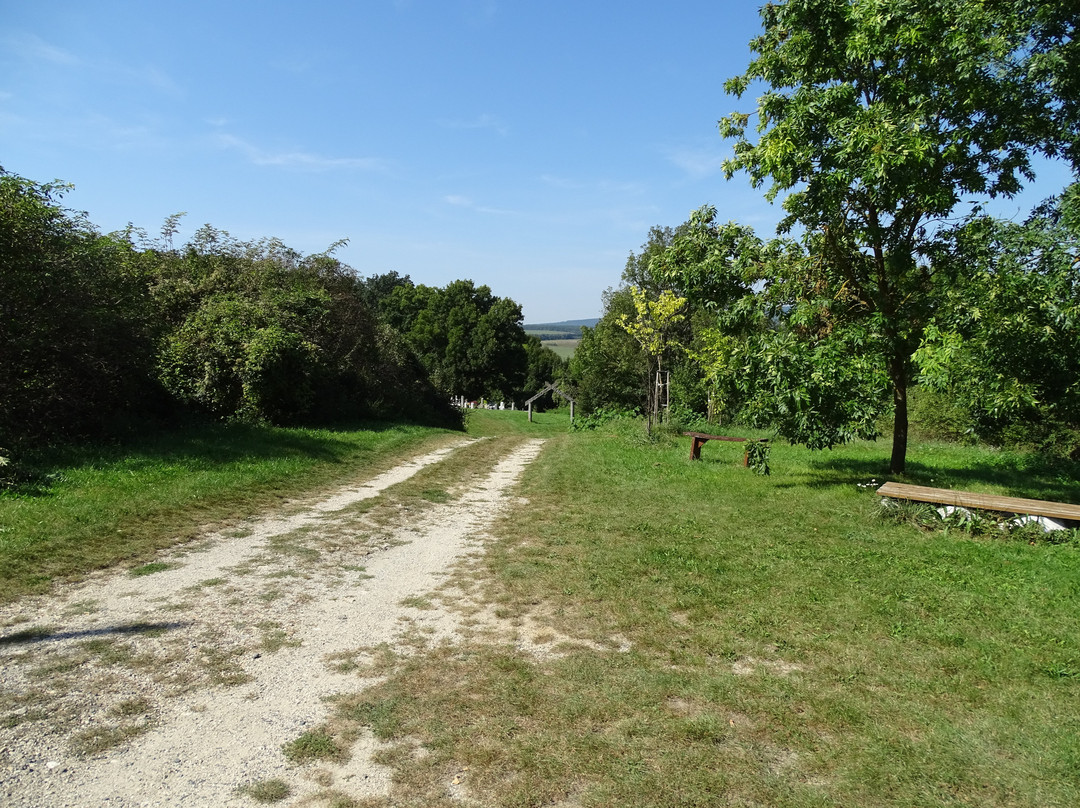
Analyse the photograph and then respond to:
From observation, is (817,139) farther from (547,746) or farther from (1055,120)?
(547,746)

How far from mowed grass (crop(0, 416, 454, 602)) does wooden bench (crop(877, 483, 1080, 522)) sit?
329 inches

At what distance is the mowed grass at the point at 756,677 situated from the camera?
314 centimetres

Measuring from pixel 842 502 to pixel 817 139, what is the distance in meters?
5.38

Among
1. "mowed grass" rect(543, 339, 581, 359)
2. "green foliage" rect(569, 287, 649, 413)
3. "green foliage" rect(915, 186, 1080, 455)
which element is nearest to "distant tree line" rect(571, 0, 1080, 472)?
"green foliage" rect(915, 186, 1080, 455)

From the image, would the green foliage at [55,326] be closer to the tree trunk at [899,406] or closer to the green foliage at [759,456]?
the green foliage at [759,456]

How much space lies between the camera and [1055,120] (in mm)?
9266

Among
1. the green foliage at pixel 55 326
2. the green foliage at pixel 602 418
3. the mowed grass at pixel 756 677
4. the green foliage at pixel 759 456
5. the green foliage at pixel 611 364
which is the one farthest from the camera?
the green foliage at pixel 611 364

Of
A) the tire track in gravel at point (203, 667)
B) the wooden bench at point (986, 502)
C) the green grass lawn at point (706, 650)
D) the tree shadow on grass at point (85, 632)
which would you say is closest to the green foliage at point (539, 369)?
the wooden bench at point (986, 502)

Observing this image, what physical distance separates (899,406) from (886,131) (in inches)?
181

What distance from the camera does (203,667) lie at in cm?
409

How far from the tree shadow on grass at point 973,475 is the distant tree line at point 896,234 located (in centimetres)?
88

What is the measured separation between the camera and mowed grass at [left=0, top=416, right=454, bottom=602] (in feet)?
19.6

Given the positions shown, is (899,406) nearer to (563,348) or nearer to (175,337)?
(175,337)

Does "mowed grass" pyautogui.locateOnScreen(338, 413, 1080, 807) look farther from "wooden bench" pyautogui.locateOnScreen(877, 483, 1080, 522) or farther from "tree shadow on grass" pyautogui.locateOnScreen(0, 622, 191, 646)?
"tree shadow on grass" pyautogui.locateOnScreen(0, 622, 191, 646)
